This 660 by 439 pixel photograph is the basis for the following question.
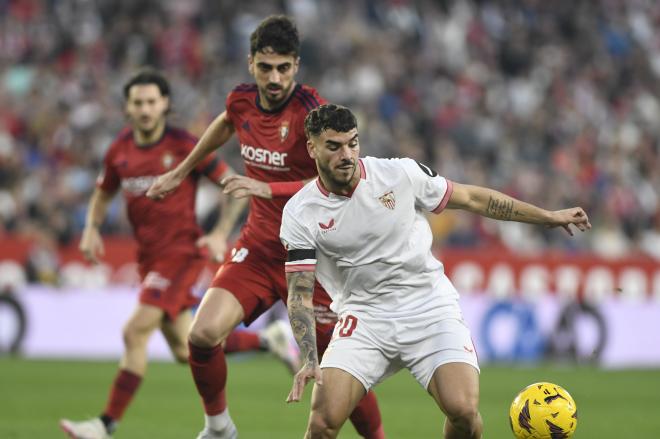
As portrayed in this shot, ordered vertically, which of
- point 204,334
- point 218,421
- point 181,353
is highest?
point 204,334

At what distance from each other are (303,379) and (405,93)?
16.2 m

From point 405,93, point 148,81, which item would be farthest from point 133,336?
point 405,93

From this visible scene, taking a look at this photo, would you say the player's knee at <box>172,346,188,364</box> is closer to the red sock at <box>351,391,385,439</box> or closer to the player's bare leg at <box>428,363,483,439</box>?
the red sock at <box>351,391,385,439</box>

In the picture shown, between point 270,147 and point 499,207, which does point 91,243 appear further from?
point 499,207

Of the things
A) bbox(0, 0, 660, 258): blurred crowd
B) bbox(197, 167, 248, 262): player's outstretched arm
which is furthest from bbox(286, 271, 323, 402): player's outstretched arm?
bbox(0, 0, 660, 258): blurred crowd

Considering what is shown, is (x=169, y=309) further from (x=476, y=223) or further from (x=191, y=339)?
(x=476, y=223)

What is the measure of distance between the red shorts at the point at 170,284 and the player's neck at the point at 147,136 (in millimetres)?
907

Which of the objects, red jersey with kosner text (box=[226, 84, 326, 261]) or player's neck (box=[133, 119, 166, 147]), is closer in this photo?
red jersey with kosner text (box=[226, 84, 326, 261])

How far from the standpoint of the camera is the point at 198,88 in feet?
66.5

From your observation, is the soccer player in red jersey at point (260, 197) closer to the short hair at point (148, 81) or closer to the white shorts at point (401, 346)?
the white shorts at point (401, 346)

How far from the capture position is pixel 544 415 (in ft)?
22.3

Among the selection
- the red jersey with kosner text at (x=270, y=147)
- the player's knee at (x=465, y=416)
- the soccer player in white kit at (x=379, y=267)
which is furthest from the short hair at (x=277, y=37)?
the player's knee at (x=465, y=416)

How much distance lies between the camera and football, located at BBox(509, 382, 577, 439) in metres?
6.77

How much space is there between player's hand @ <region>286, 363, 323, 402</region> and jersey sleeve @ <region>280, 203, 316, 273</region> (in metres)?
0.58
